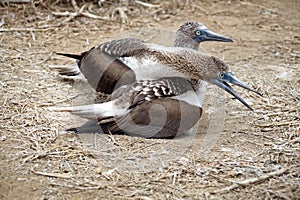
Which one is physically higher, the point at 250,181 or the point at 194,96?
the point at 194,96

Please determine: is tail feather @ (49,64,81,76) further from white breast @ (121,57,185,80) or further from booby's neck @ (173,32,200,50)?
booby's neck @ (173,32,200,50)

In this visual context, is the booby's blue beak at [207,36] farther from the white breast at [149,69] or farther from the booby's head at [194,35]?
the white breast at [149,69]

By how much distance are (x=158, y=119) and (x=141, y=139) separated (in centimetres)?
22

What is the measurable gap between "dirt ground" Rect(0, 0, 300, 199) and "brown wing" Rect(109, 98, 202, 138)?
111 millimetres

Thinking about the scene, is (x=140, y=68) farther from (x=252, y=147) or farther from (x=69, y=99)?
(x=252, y=147)

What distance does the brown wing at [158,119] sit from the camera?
4.04m

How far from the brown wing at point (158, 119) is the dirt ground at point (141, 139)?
0.36 ft

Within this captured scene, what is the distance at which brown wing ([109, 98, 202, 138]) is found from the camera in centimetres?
404

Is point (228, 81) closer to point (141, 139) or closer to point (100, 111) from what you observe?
point (141, 139)

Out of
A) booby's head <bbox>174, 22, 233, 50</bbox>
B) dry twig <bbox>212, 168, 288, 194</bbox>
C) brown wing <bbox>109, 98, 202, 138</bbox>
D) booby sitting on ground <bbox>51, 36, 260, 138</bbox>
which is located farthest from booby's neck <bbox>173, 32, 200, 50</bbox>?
dry twig <bbox>212, 168, 288, 194</bbox>

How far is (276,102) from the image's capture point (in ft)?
15.7

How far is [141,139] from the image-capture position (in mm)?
4012

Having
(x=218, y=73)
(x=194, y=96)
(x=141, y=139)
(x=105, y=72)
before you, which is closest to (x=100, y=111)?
(x=141, y=139)

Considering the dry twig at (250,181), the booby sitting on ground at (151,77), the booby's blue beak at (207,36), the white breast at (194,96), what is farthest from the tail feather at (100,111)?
the booby's blue beak at (207,36)
